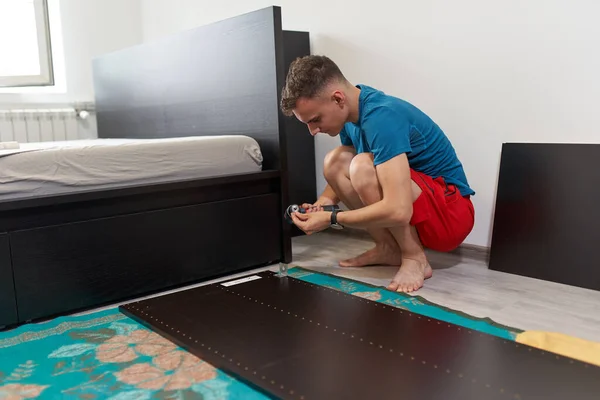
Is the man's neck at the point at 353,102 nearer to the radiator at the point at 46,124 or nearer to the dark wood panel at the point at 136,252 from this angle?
the dark wood panel at the point at 136,252

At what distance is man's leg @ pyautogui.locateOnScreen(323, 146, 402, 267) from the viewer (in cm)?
209

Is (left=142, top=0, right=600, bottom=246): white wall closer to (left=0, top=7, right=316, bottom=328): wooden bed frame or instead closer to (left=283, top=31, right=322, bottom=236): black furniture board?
(left=283, top=31, right=322, bottom=236): black furniture board

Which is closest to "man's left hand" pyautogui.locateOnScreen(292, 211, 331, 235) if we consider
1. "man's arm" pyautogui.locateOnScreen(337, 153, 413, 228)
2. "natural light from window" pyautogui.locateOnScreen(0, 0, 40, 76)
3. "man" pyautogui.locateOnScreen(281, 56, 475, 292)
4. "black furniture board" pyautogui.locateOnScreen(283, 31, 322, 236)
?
"man" pyautogui.locateOnScreen(281, 56, 475, 292)

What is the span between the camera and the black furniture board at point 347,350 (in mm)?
1155

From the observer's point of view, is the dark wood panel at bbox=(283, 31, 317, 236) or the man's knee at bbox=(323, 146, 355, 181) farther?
the dark wood panel at bbox=(283, 31, 317, 236)

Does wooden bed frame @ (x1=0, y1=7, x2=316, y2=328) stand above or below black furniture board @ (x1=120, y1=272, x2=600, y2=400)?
above

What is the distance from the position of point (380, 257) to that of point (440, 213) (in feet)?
1.15

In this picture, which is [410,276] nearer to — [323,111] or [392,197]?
[392,197]

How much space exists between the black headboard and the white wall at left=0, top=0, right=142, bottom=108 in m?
0.46

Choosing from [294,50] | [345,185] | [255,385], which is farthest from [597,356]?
[294,50]

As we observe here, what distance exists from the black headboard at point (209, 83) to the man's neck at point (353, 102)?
41 cm

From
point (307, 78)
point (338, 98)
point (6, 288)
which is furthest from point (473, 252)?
point (6, 288)

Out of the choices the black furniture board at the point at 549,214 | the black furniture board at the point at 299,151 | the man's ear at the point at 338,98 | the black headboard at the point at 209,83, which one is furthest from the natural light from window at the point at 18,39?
the black furniture board at the point at 549,214

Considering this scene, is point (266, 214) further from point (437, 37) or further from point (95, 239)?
point (437, 37)
